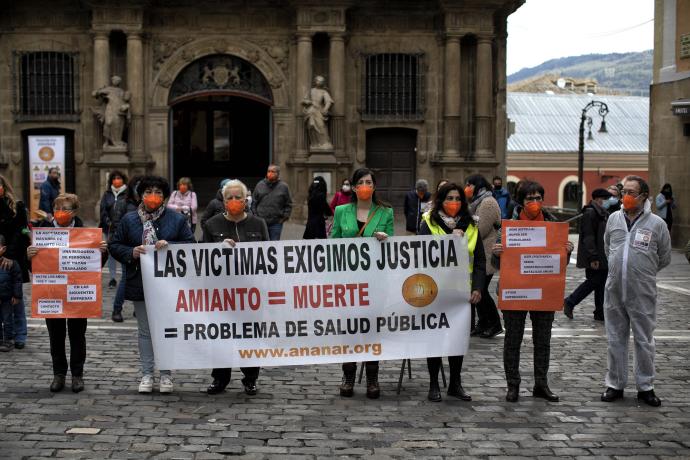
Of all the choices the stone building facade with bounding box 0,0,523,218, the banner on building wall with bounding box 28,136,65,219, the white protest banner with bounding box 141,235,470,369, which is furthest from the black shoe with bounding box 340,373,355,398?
the stone building facade with bounding box 0,0,523,218

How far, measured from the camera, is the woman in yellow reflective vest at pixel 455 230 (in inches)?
352

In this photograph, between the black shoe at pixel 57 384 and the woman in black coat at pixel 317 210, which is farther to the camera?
the woman in black coat at pixel 317 210

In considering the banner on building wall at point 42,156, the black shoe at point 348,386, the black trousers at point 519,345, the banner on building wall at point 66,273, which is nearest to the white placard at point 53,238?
the banner on building wall at point 66,273

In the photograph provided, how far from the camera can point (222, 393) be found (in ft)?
29.8

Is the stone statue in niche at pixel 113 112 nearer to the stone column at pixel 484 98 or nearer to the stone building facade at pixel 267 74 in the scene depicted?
the stone building facade at pixel 267 74

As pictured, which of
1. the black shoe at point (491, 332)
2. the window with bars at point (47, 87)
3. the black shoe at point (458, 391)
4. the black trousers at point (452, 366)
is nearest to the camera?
the black shoe at point (458, 391)

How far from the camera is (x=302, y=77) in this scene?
28.0m

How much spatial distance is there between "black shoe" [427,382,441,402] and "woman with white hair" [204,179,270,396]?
152cm

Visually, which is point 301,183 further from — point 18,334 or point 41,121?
point 18,334

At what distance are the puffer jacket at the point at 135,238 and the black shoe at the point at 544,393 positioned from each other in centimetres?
333

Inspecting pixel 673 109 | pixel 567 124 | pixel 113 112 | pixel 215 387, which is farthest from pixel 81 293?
pixel 567 124

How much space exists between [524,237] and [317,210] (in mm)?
7509

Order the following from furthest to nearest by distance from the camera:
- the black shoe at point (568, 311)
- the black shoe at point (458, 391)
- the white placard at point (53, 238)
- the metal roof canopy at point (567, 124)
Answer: the metal roof canopy at point (567, 124)
the black shoe at point (568, 311)
the white placard at point (53, 238)
the black shoe at point (458, 391)

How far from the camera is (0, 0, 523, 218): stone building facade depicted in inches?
1100
